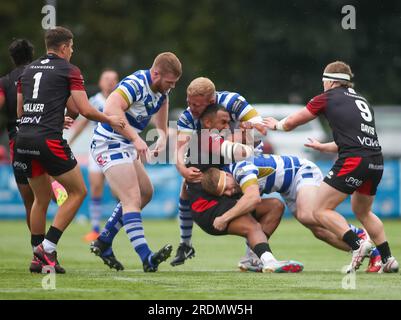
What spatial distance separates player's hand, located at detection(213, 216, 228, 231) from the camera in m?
10.4

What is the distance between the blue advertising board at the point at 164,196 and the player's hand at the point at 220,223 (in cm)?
1102

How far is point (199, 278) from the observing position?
32.0 ft

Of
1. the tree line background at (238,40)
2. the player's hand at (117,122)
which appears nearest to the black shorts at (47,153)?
the player's hand at (117,122)

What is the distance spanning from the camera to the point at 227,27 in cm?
3531

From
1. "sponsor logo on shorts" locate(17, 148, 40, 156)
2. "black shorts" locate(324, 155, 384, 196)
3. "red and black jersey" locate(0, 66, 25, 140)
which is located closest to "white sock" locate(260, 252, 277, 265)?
"black shorts" locate(324, 155, 384, 196)

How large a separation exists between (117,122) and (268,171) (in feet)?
5.60

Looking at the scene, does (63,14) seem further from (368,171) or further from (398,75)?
(368,171)

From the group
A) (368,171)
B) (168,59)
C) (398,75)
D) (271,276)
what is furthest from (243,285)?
(398,75)

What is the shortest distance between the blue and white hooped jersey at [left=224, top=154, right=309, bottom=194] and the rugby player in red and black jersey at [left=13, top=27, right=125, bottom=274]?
4.34 feet

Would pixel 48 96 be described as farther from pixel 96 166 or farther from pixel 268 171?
pixel 96 166

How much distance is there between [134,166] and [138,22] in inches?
991

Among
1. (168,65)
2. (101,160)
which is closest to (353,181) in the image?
(168,65)

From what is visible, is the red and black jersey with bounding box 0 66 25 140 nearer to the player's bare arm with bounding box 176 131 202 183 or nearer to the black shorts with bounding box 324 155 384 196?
the player's bare arm with bounding box 176 131 202 183

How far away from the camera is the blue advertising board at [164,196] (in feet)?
70.4
